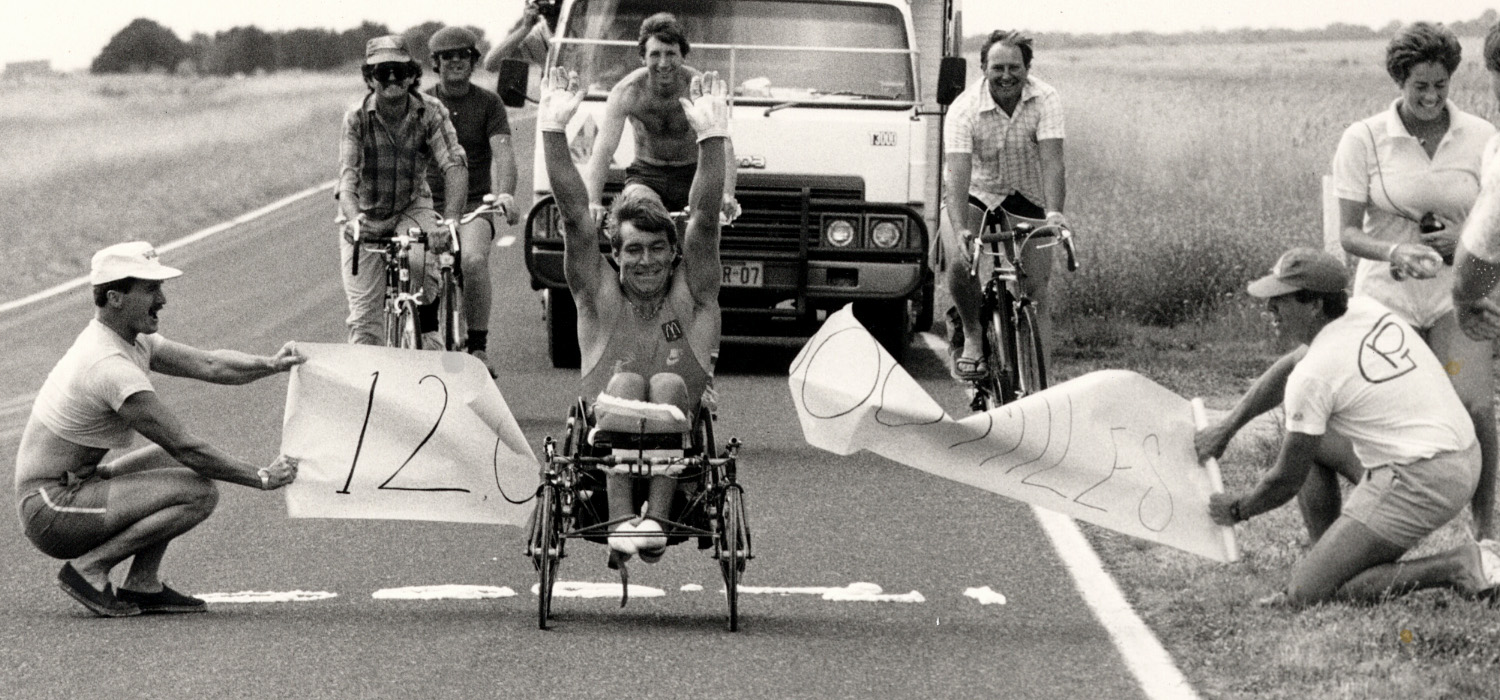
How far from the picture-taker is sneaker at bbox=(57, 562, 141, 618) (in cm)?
754

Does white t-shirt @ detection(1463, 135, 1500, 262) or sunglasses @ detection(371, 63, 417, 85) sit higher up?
sunglasses @ detection(371, 63, 417, 85)

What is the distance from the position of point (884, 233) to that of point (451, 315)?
3.65m

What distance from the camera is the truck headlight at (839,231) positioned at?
45.4 feet

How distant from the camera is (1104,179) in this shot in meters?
28.1

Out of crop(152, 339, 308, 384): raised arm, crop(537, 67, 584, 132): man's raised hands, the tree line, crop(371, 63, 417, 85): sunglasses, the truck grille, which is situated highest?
crop(537, 67, 584, 132): man's raised hands

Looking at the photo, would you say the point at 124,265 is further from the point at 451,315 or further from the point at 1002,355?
the point at 1002,355

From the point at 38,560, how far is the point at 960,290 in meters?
4.62

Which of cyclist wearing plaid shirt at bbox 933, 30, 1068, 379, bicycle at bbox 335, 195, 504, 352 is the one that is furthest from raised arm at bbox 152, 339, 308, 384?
cyclist wearing plaid shirt at bbox 933, 30, 1068, 379

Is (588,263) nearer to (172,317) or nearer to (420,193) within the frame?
(420,193)

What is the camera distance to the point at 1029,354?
10.8 meters

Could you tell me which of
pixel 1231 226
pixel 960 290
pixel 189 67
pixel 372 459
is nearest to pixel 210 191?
pixel 1231 226

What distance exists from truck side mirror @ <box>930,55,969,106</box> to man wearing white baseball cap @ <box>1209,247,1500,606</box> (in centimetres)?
622

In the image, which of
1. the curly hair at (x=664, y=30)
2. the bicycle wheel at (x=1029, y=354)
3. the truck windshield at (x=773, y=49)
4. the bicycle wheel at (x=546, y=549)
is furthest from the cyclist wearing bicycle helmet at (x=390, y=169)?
the bicycle wheel at (x=546, y=549)

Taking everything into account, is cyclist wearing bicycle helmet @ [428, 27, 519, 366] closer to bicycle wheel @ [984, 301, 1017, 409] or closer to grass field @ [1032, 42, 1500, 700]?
bicycle wheel @ [984, 301, 1017, 409]
